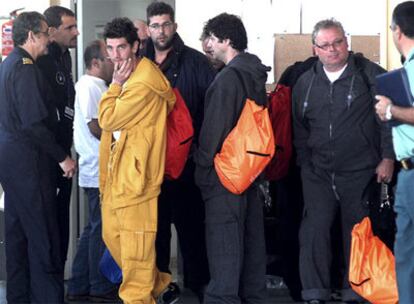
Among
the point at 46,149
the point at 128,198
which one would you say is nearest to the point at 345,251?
the point at 128,198

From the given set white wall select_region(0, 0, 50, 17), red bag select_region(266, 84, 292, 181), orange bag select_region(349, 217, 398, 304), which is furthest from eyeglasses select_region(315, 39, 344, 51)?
white wall select_region(0, 0, 50, 17)

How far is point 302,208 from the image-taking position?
25.3ft

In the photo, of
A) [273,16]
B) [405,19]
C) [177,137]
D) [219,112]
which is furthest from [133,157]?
[273,16]

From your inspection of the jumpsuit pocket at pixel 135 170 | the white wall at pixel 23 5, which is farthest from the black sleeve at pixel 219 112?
the white wall at pixel 23 5

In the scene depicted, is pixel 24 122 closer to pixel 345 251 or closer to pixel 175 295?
pixel 175 295

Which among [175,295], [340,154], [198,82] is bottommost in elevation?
[175,295]

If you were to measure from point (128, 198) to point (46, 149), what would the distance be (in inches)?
25.7

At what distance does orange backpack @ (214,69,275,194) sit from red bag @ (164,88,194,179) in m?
0.29

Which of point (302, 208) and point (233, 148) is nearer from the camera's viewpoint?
point (233, 148)

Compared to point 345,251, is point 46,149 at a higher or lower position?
higher

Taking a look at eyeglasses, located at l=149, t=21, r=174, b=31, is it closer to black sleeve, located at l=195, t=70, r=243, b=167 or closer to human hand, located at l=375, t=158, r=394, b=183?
black sleeve, located at l=195, t=70, r=243, b=167

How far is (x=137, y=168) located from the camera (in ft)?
21.6

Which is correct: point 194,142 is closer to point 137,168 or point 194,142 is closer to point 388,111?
point 137,168

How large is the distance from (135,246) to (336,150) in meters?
1.57
